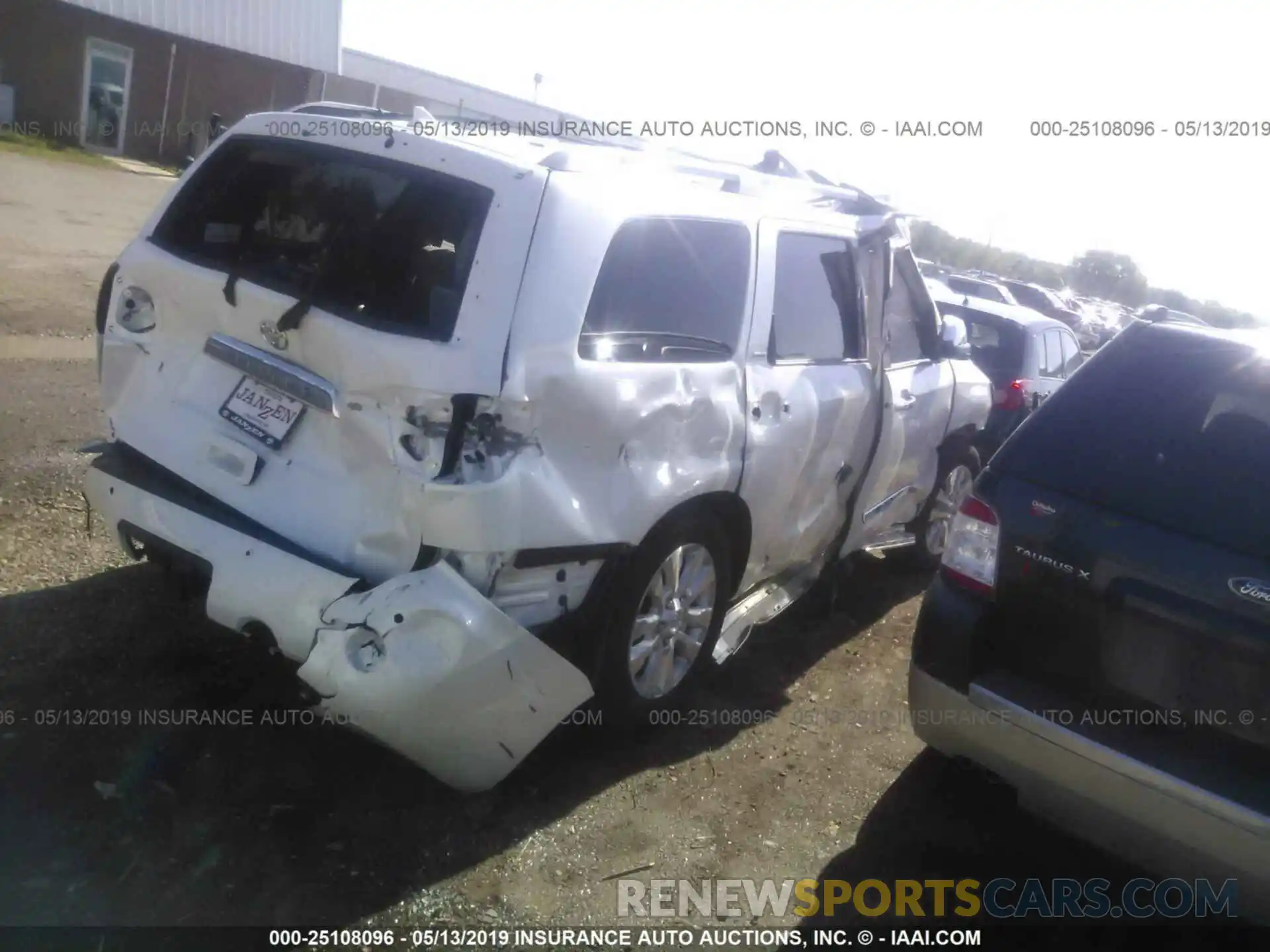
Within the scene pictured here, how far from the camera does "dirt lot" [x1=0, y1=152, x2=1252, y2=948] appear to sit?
2.96m

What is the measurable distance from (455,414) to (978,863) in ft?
7.63

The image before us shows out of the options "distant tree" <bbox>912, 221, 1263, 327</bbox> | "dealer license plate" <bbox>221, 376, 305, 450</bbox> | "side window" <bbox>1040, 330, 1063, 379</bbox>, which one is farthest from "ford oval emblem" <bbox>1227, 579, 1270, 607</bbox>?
"distant tree" <bbox>912, 221, 1263, 327</bbox>

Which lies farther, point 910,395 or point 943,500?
point 943,500

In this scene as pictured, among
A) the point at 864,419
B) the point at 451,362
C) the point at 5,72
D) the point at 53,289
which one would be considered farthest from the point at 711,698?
the point at 5,72

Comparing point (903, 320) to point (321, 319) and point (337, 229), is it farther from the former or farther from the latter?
point (321, 319)

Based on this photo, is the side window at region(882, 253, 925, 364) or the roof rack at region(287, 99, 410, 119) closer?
the roof rack at region(287, 99, 410, 119)

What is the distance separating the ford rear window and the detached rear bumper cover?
1.62 meters

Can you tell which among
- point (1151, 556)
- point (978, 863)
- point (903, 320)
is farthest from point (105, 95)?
point (1151, 556)

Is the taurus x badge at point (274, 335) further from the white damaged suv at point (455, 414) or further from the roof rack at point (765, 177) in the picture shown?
the roof rack at point (765, 177)

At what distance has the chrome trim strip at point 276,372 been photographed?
10.3ft

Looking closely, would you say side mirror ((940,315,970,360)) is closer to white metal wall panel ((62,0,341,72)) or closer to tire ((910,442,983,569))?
tire ((910,442,983,569))

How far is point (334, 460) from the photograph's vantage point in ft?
10.4

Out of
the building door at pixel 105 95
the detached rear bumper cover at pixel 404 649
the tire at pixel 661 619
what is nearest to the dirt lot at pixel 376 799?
the tire at pixel 661 619

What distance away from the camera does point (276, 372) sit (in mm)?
3232
